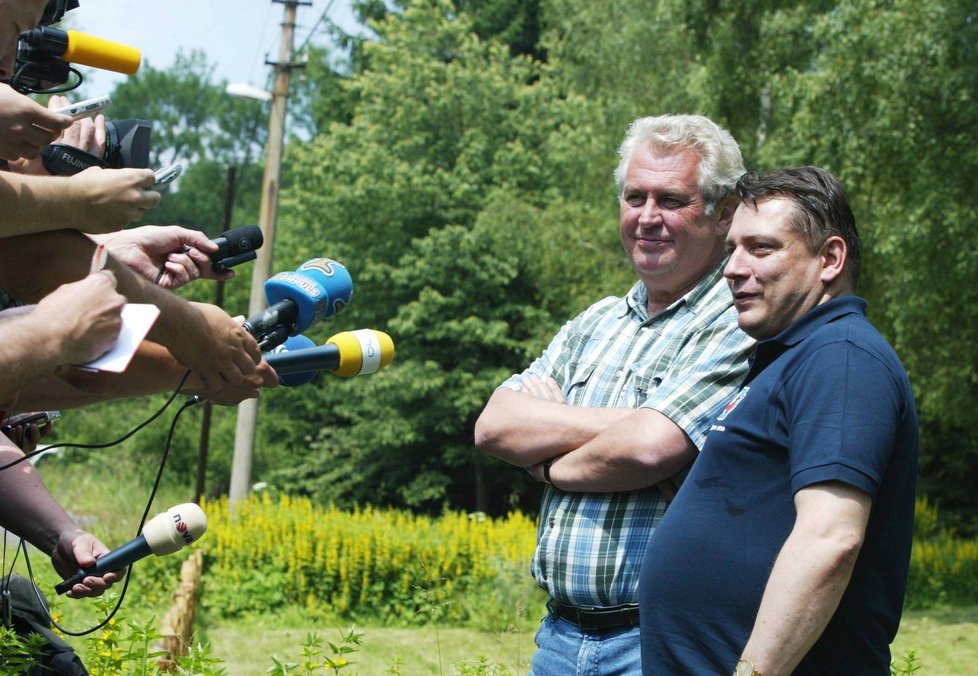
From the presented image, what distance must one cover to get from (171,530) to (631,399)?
1.36 metres

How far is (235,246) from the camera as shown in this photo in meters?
3.01

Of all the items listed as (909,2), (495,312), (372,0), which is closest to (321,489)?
(495,312)

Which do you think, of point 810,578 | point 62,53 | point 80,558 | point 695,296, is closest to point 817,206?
point 695,296

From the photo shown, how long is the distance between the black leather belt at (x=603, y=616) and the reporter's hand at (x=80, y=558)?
1254 millimetres

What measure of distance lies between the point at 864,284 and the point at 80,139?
13438 mm

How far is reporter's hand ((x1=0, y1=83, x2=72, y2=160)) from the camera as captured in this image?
2.43 metres

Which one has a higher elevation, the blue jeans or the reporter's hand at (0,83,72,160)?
the reporter's hand at (0,83,72,160)

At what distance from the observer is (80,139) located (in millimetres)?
2936

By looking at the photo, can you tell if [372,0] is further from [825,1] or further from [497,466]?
[825,1]

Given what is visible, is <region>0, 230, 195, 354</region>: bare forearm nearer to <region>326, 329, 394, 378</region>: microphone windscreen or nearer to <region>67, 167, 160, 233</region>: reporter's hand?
<region>67, 167, 160, 233</region>: reporter's hand

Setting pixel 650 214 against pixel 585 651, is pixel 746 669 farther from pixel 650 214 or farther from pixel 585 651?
pixel 650 214

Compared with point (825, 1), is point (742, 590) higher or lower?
lower

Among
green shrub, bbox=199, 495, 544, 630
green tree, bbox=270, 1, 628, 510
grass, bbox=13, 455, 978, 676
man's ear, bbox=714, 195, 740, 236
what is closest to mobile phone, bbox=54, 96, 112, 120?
man's ear, bbox=714, 195, 740, 236

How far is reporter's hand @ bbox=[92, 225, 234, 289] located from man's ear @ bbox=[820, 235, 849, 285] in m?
1.51
